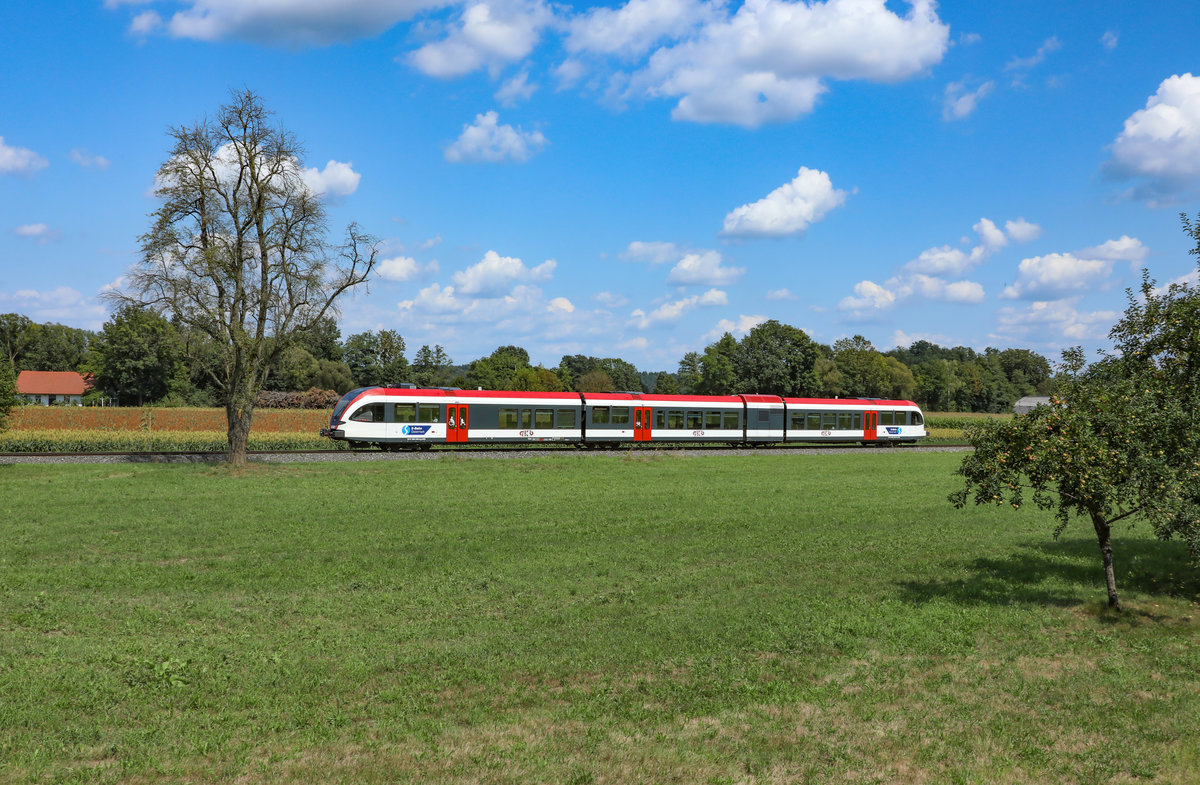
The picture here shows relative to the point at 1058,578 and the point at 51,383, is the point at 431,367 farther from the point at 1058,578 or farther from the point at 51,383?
the point at 1058,578

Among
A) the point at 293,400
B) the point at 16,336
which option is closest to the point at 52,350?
the point at 16,336

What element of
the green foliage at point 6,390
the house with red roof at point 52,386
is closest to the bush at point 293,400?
the house with red roof at point 52,386

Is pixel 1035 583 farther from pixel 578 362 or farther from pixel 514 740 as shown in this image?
pixel 578 362

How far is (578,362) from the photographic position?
16088 cm

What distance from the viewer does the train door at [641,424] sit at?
41938 millimetres

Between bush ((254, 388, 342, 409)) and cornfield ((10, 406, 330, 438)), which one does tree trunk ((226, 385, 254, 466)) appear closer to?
cornfield ((10, 406, 330, 438))

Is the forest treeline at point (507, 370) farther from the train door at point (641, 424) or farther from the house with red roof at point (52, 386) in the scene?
the train door at point (641, 424)

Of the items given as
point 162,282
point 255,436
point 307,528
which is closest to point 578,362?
point 255,436

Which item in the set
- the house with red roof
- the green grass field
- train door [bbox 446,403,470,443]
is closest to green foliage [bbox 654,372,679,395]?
the house with red roof

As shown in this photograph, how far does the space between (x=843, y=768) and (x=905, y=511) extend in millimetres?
16364

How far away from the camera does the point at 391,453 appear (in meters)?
35.2

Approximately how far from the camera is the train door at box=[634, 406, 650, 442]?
41.9 meters

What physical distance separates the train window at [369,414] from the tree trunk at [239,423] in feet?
19.7

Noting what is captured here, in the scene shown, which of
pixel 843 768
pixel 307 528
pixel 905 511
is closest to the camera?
pixel 843 768
